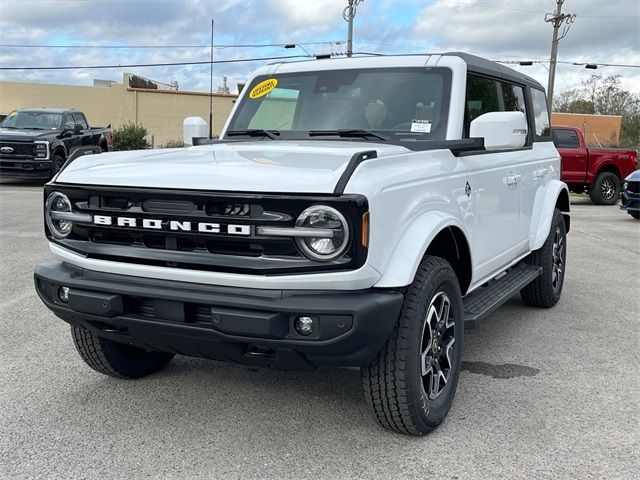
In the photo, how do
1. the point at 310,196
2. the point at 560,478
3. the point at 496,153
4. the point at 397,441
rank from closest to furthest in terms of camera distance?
the point at 310,196, the point at 560,478, the point at 397,441, the point at 496,153

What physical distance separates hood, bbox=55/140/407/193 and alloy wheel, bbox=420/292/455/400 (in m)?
0.83

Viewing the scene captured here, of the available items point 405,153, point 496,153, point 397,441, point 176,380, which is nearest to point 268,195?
point 405,153

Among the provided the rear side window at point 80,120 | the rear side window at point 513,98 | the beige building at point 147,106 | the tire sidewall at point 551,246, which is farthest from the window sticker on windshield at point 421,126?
the beige building at point 147,106

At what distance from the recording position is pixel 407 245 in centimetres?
288

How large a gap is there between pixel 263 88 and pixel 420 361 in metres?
2.53

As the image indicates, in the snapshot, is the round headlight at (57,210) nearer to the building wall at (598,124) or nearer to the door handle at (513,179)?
the door handle at (513,179)

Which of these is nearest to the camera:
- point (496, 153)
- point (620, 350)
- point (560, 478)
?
point (560, 478)

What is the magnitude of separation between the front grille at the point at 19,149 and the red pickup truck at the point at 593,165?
13.1 metres

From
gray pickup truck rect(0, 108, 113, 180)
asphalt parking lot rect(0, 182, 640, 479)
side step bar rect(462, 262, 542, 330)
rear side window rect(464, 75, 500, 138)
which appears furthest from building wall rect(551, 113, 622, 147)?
asphalt parking lot rect(0, 182, 640, 479)

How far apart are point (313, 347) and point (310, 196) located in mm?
618

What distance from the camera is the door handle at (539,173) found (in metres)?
5.08

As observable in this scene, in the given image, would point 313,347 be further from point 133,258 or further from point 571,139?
point 571,139

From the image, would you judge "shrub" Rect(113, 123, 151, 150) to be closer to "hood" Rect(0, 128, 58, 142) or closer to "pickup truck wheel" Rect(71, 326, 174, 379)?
"hood" Rect(0, 128, 58, 142)

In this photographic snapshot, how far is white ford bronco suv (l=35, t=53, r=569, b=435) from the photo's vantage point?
2.60m
